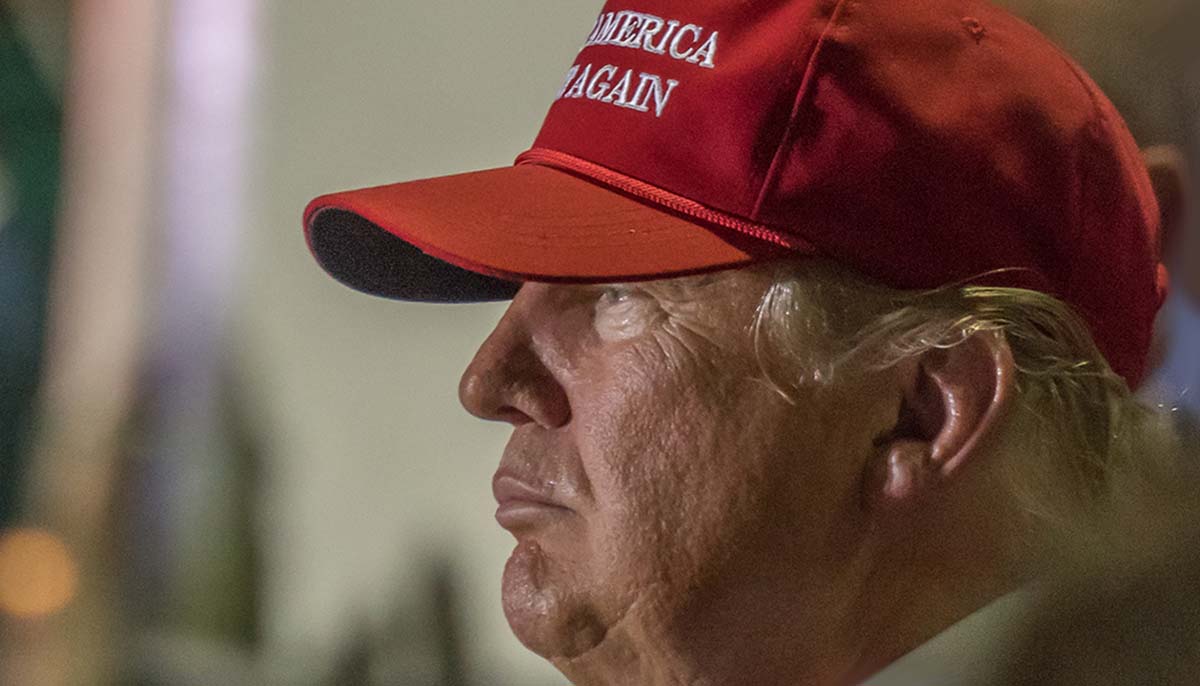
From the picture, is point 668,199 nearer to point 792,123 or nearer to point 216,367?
point 792,123

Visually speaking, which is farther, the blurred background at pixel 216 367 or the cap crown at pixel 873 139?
the blurred background at pixel 216 367

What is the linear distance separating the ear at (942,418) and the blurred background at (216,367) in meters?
0.55

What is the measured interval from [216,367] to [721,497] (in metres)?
0.74

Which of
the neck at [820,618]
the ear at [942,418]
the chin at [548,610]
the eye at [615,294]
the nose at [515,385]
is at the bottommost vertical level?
the neck at [820,618]

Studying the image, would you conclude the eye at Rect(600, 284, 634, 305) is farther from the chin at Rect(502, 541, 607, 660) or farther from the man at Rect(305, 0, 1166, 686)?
the chin at Rect(502, 541, 607, 660)

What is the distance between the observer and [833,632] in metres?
0.67

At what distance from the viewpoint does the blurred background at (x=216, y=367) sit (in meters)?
1.15

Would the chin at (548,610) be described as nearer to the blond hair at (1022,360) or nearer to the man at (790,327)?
the man at (790,327)

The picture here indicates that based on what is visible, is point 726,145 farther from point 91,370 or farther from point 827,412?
point 91,370

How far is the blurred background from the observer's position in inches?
45.3

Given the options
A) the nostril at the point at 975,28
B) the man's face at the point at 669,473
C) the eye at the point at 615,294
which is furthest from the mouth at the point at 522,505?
the nostril at the point at 975,28

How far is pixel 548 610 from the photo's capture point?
67 cm

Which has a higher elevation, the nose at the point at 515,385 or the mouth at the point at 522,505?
the nose at the point at 515,385

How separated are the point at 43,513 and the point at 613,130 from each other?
81 centimetres
